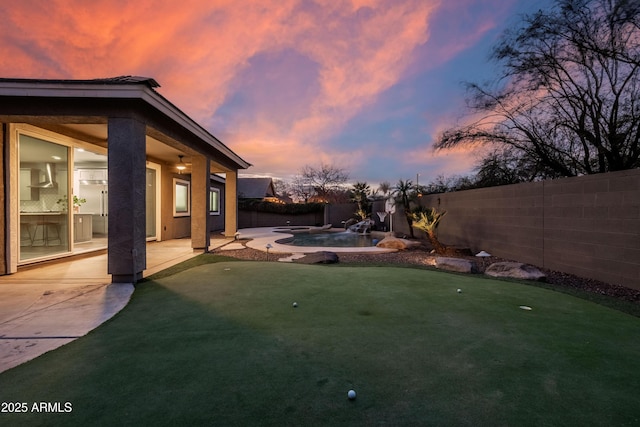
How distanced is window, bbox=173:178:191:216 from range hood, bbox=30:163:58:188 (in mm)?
5108

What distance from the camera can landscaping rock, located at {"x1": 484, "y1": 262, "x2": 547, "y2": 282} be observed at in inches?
211

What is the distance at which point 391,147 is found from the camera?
21.0 metres

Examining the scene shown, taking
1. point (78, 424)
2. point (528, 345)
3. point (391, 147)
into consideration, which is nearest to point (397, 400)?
point (528, 345)

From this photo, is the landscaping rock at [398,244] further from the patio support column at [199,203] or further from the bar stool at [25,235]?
the bar stool at [25,235]

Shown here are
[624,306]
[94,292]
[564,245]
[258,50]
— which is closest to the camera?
[624,306]

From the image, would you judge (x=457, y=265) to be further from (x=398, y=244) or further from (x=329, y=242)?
(x=329, y=242)

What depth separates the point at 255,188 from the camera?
32.0 meters

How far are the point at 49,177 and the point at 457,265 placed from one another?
870cm

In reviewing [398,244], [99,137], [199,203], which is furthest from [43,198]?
[398,244]

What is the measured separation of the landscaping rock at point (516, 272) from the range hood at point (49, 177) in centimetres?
915

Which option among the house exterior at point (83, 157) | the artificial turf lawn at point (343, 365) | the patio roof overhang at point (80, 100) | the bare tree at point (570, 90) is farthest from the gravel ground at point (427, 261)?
the bare tree at point (570, 90)

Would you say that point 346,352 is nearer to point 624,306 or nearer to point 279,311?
point 279,311

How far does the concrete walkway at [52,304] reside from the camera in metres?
2.75

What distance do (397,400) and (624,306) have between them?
400cm
